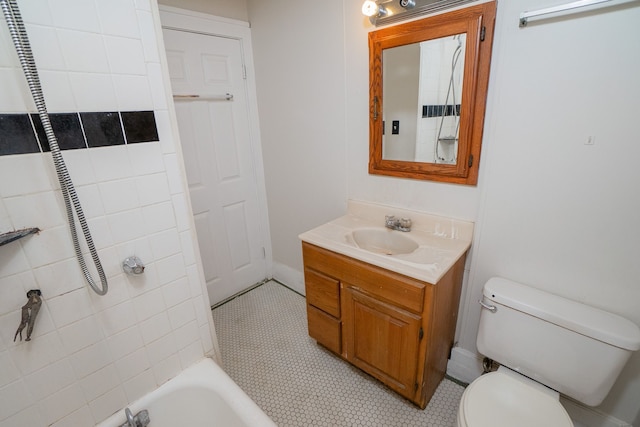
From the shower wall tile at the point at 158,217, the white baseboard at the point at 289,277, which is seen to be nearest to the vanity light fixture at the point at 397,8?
the shower wall tile at the point at 158,217

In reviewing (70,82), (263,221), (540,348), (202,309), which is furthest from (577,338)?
(263,221)

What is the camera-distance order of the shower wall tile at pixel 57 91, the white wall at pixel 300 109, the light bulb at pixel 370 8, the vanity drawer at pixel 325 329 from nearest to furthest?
the shower wall tile at pixel 57 91, the light bulb at pixel 370 8, the vanity drawer at pixel 325 329, the white wall at pixel 300 109

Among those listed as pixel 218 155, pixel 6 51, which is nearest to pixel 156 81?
pixel 6 51

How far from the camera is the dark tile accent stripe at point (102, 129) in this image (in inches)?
34.6

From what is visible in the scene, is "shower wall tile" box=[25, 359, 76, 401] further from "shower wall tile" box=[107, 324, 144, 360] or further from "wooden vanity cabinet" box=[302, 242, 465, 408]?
"wooden vanity cabinet" box=[302, 242, 465, 408]

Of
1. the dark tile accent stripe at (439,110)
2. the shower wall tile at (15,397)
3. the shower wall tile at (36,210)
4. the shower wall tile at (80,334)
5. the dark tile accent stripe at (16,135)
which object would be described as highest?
the dark tile accent stripe at (439,110)

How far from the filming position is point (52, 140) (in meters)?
0.75

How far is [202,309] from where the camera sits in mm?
1265

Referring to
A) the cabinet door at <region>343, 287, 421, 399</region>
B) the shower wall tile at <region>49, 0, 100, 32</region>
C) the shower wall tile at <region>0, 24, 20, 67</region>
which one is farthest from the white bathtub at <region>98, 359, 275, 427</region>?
the shower wall tile at <region>49, 0, 100, 32</region>

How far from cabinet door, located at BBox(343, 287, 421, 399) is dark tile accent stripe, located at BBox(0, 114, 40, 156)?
4.29 feet

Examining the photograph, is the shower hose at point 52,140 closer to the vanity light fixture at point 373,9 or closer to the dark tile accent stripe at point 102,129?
the dark tile accent stripe at point 102,129

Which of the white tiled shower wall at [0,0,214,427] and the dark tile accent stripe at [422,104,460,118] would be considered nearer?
the white tiled shower wall at [0,0,214,427]

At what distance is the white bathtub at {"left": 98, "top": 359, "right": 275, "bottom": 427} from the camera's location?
3.47 ft

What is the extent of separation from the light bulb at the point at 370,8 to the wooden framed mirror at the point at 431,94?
10 centimetres
